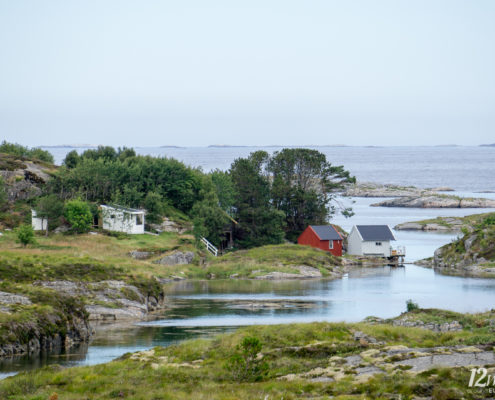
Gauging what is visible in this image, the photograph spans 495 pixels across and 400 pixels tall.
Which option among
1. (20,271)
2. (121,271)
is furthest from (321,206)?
(20,271)

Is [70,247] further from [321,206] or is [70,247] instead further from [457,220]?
[457,220]

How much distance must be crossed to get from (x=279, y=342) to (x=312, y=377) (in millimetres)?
7284

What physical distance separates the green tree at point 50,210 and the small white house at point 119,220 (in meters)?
4.84

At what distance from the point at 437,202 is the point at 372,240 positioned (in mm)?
91021

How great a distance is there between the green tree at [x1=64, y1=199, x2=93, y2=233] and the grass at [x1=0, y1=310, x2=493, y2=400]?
4590 centimetres

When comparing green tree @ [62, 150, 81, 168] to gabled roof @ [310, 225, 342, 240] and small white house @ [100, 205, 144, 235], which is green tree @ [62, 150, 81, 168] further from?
gabled roof @ [310, 225, 342, 240]

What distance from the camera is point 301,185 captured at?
10219 centimetres

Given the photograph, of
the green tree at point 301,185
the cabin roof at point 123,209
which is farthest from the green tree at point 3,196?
the green tree at point 301,185

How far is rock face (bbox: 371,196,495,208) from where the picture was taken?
166125 mm

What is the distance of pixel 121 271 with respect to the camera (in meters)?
55.5

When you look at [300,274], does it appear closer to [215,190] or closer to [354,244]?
[354,244]

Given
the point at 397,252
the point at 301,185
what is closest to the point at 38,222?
the point at 301,185

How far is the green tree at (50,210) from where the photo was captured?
7750 cm

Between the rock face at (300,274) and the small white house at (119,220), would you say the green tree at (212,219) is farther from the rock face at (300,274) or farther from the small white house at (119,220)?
the rock face at (300,274)
